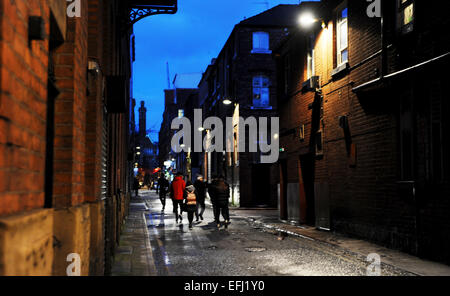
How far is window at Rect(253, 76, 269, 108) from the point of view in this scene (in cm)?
3131

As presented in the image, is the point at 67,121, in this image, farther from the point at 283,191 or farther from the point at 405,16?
the point at 283,191

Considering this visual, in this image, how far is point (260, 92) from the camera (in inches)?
1240

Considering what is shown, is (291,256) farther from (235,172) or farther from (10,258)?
(235,172)

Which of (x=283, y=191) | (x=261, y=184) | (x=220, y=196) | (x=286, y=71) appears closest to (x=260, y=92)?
(x=261, y=184)

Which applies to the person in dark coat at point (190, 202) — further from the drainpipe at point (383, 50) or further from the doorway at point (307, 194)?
the drainpipe at point (383, 50)

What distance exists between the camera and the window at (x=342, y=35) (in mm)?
14297

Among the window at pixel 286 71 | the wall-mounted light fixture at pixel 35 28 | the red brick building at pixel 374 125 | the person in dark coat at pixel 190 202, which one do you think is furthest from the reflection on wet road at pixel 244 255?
the window at pixel 286 71

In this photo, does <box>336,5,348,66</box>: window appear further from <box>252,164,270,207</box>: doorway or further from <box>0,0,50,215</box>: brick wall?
<box>252,164,270,207</box>: doorway

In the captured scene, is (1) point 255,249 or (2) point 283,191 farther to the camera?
(2) point 283,191

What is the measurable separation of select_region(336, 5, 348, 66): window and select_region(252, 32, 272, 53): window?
16.9 m

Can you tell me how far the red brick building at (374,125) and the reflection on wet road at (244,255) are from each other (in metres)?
1.64

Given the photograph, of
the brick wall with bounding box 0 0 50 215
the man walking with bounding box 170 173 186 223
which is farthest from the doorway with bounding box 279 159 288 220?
the brick wall with bounding box 0 0 50 215

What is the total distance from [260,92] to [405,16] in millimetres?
20794
